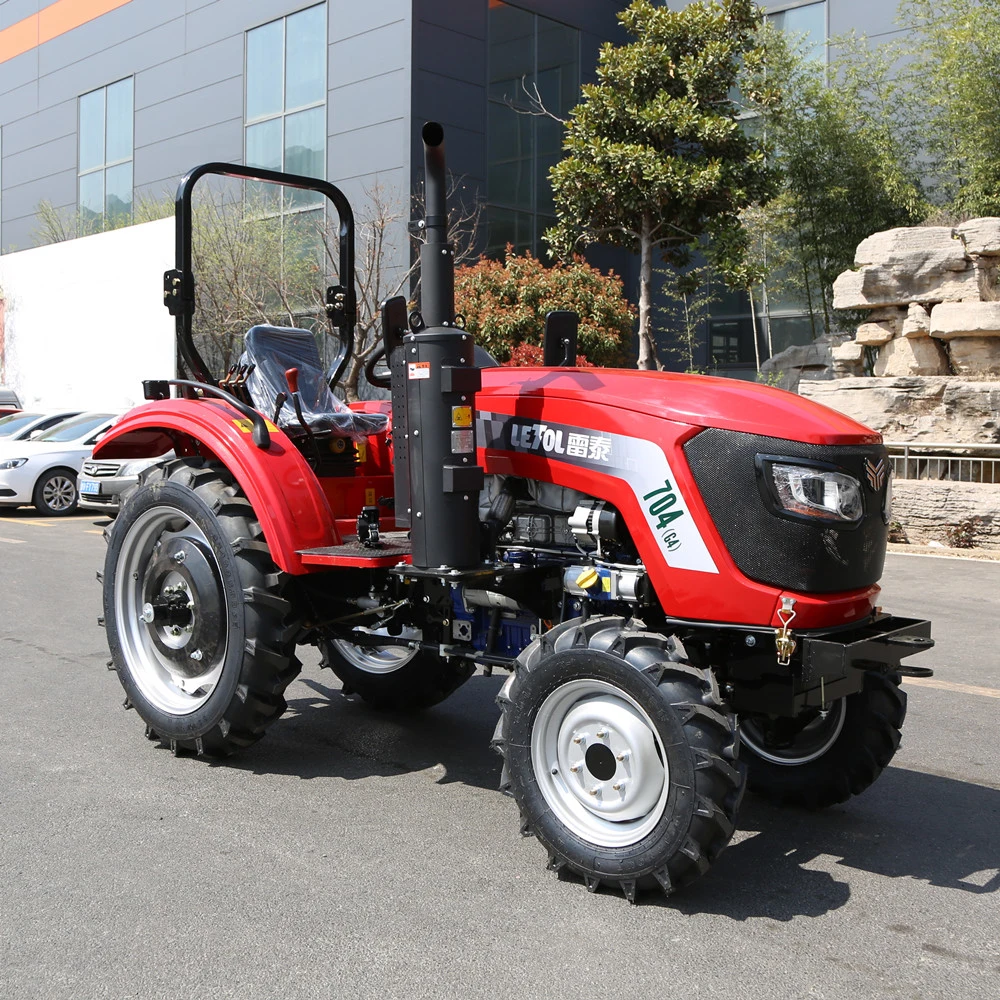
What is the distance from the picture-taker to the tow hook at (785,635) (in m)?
3.60

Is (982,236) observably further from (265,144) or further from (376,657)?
(265,144)

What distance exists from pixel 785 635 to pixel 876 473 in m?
0.75

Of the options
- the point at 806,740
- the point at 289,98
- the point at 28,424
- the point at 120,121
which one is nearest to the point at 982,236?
the point at 806,740

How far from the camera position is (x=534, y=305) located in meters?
19.6

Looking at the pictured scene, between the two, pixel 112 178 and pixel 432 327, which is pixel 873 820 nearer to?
pixel 432 327

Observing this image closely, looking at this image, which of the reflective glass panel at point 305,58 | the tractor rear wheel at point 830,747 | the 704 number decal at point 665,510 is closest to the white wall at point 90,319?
the reflective glass panel at point 305,58

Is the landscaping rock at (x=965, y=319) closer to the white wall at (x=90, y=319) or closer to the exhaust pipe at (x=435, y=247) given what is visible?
the exhaust pipe at (x=435, y=247)

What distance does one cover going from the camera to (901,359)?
15.7m

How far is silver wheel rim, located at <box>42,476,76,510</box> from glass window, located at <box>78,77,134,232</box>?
49.0 ft

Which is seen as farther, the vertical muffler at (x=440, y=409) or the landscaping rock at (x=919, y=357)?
the landscaping rock at (x=919, y=357)

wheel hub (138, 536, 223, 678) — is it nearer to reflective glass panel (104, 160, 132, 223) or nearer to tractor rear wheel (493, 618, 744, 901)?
tractor rear wheel (493, 618, 744, 901)

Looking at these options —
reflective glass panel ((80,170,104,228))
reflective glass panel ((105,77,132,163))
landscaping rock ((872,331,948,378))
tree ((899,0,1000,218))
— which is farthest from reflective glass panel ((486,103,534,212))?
reflective glass panel ((80,170,104,228))

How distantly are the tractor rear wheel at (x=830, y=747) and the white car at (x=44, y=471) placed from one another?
13519 millimetres

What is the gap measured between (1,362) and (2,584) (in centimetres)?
1956
